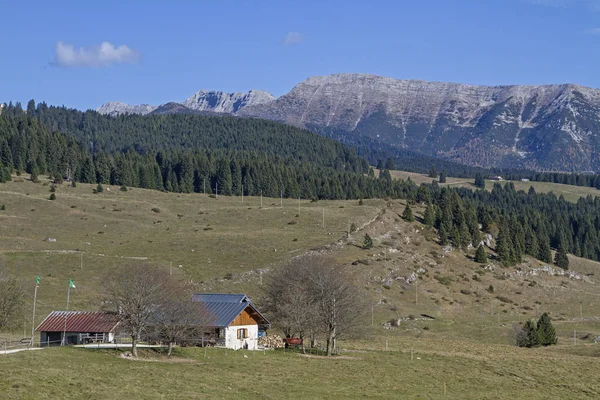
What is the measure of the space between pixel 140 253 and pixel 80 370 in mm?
88808

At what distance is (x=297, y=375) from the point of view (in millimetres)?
61438

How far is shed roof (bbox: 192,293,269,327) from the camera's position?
7744 cm

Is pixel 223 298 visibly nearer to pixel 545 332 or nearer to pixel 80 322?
pixel 80 322

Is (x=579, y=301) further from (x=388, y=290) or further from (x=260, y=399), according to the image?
(x=260, y=399)

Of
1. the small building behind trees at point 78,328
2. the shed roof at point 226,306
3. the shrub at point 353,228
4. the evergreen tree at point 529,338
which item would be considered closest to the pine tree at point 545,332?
the evergreen tree at point 529,338

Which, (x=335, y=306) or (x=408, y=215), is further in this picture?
(x=408, y=215)

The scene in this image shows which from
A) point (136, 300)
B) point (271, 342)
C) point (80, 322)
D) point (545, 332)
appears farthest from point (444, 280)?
point (136, 300)

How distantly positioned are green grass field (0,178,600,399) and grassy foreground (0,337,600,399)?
0.54ft

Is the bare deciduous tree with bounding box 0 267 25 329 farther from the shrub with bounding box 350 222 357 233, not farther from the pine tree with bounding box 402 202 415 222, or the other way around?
the pine tree with bounding box 402 202 415 222

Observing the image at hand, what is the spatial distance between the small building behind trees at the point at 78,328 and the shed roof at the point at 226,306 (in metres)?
8.61

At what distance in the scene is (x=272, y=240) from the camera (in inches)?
6048

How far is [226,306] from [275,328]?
1393 cm

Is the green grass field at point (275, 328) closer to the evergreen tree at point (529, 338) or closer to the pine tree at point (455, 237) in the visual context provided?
the evergreen tree at point (529, 338)


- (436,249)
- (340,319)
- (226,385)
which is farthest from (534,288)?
(226,385)
